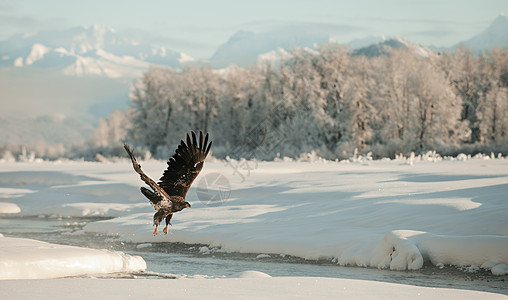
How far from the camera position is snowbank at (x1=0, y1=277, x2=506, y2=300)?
7402 mm

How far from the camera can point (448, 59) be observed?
59.9 meters

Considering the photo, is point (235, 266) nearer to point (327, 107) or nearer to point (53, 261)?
point (53, 261)

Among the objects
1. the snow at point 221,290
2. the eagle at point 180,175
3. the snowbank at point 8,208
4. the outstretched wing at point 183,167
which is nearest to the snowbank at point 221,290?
the snow at point 221,290

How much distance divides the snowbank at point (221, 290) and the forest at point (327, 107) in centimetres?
2830

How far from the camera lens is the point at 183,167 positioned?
8.89 metres

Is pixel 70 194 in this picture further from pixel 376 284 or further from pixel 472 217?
pixel 376 284

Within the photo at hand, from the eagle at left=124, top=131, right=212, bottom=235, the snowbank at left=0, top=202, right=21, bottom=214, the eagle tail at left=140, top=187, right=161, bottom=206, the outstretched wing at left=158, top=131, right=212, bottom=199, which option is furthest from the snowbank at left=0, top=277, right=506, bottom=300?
the snowbank at left=0, top=202, right=21, bottom=214

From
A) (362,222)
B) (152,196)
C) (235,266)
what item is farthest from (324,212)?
(152,196)

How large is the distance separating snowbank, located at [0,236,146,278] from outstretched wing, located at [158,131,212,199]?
100 inches

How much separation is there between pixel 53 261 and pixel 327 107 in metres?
34.7

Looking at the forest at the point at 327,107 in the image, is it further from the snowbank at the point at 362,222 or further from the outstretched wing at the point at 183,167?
the outstretched wing at the point at 183,167

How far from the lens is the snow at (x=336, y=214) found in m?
11.5

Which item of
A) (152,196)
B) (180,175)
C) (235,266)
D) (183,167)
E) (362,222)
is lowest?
(235,266)

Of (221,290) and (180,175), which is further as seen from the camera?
(180,175)
